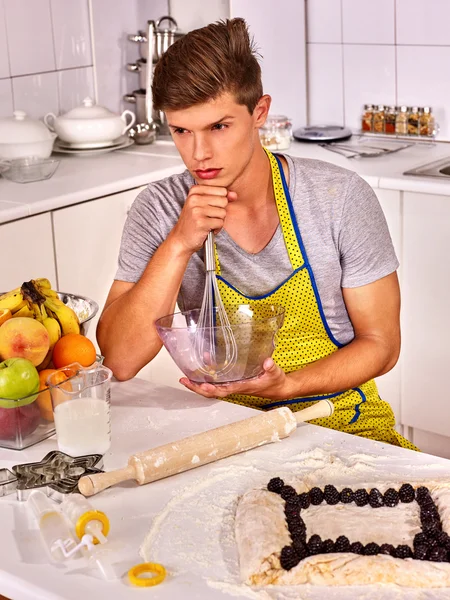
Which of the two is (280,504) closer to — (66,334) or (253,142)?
(66,334)

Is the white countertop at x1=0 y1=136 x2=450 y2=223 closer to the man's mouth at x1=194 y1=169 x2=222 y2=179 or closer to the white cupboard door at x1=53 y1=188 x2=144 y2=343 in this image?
the white cupboard door at x1=53 y1=188 x2=144 y2=343

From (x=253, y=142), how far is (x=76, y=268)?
1.17 metres

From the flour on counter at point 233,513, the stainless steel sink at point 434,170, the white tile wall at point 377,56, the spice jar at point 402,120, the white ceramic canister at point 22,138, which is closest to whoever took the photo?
the flour on counter at point 233,513

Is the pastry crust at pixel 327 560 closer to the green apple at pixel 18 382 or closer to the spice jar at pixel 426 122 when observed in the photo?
the green apple at pixel 18 382

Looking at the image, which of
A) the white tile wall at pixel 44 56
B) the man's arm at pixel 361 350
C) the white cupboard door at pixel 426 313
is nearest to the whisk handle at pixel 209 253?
the man's arm at pixel 361 350

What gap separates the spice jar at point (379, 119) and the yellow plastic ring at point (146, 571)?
2.56 meters

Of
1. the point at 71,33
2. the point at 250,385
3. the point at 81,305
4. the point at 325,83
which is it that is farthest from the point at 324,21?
the point at 250,385

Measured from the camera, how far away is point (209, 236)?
161 cm

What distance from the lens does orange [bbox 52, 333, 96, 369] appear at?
138cm

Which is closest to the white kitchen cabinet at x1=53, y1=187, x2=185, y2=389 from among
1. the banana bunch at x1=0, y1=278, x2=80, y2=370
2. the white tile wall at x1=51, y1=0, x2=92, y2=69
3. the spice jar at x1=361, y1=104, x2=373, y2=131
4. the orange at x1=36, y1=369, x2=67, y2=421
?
the white tile wall at x1=51, y1=0, x2=92, y2=69

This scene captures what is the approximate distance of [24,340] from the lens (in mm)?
1340

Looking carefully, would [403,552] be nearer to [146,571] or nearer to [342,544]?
[342,544]

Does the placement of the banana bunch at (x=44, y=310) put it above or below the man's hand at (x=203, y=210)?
below

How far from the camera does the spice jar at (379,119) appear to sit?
3330 mm
